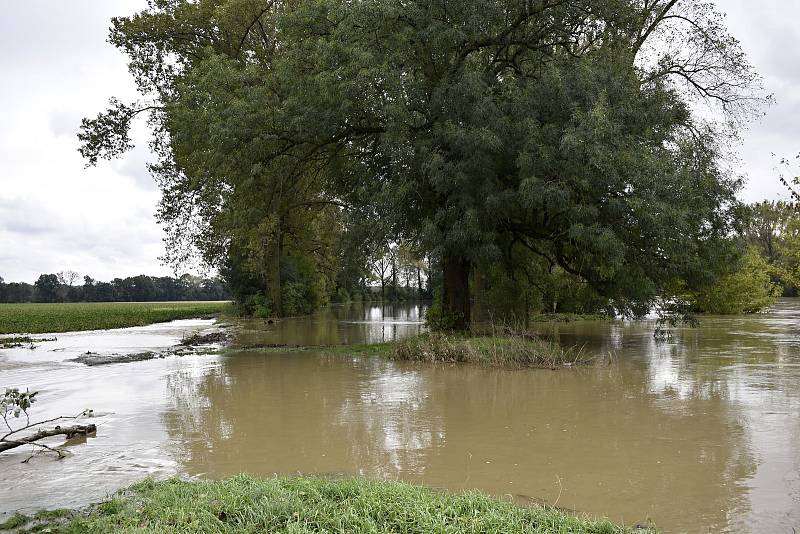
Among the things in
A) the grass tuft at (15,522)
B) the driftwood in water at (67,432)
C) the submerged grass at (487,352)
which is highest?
the submerged grass at (487,352)

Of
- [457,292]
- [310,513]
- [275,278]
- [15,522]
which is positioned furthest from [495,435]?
[275,278]

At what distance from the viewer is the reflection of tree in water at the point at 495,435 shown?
6.09 meters

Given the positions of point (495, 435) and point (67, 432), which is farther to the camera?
point (495, 435)

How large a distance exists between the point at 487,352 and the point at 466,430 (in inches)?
247

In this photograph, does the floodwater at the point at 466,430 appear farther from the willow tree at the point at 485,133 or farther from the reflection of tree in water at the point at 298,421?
the willow tree at the point at 485,133

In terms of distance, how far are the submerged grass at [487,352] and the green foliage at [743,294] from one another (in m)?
21.3

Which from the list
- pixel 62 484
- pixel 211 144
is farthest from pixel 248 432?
pixel 211 144

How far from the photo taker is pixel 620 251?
14320 mm

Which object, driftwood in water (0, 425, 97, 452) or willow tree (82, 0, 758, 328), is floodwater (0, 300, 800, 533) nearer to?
driftwood in water (0, 425, 97, 452)

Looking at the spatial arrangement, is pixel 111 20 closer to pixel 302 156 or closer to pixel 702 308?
pixel 302 156

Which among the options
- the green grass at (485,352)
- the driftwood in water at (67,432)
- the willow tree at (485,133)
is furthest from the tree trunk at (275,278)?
the driftwood in water at (67,432)

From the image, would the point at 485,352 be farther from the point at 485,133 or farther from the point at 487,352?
the point at 485,133

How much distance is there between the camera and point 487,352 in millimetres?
14688

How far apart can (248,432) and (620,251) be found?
9.47m
